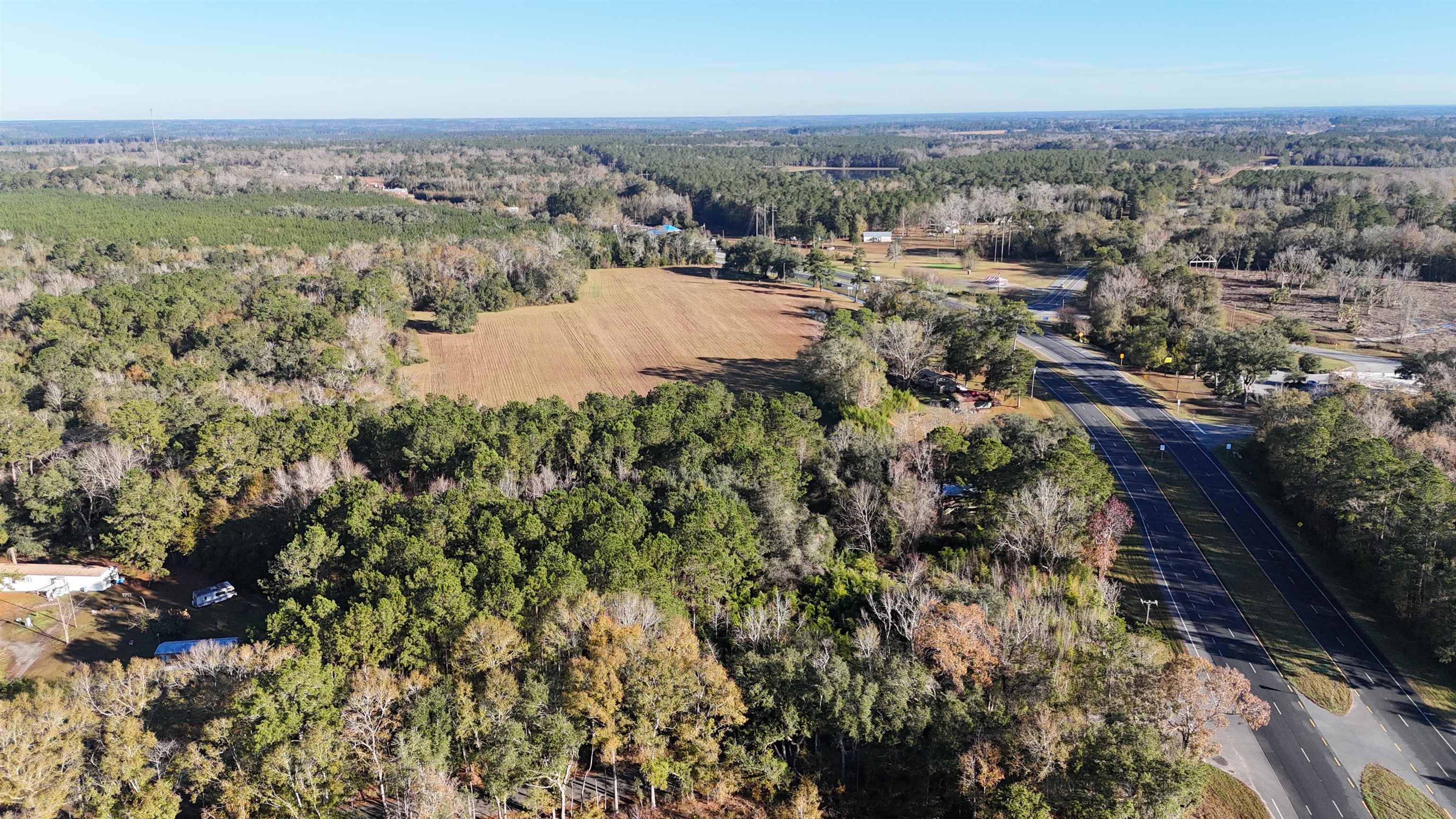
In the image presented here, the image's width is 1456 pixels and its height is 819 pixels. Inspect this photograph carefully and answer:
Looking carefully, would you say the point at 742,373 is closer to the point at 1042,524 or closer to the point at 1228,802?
the point at 1042,524

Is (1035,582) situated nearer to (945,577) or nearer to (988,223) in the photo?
(945,577)

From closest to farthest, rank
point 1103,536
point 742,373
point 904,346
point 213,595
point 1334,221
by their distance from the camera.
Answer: point 1103,536
point 213,595
point 904,346
point 742,373
point 1334,221

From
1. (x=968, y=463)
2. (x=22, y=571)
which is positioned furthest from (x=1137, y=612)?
(x=22, y=571)

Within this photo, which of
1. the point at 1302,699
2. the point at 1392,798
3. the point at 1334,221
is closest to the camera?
the point at 1392,798

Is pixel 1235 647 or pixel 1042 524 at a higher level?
pixel 1042 524

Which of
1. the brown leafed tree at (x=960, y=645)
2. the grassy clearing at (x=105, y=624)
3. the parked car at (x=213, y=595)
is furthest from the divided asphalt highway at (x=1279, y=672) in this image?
the parked car at (x=213, y=595)

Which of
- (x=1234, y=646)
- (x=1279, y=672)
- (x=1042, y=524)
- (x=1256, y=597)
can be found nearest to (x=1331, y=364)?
(x=1256, y=597)

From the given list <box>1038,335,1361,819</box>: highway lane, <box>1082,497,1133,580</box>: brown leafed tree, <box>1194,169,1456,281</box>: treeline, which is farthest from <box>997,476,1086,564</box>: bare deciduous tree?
<box>1194,169,1456,281</box>: treeline

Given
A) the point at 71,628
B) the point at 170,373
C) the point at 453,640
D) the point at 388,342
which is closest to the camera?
the point at 453,640
